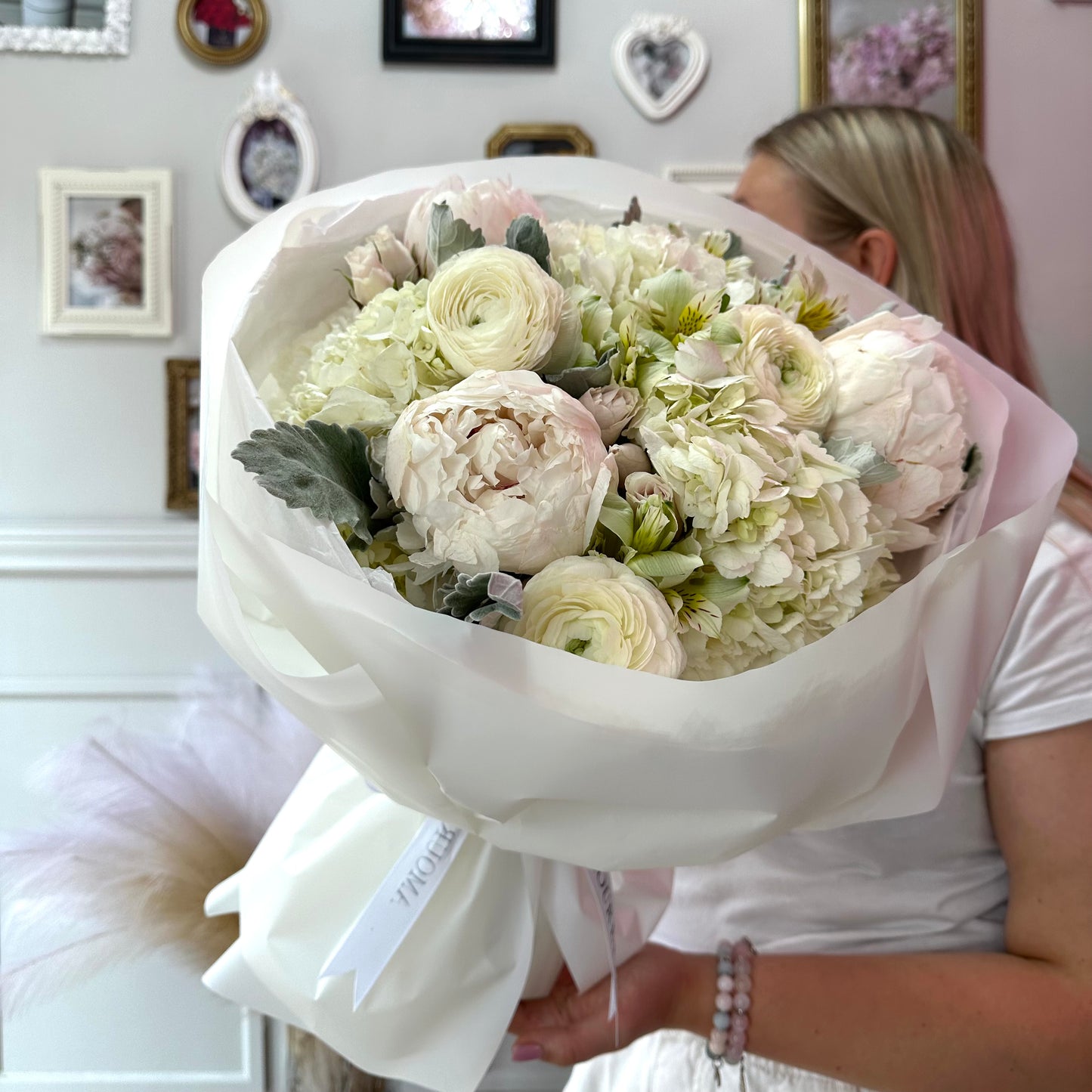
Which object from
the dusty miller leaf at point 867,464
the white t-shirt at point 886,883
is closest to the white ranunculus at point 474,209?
the dusty miller leaf at point 867,464

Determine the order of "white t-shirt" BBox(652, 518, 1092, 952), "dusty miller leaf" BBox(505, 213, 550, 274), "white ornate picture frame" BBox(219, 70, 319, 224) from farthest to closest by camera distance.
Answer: "white ornate picture frame" BBox(219, 70, 319, 224) < "white t-shirt" BBox(652, 518, 1092, 952) < "dusty miller leaf" BBox(505, 213, 550, 274)

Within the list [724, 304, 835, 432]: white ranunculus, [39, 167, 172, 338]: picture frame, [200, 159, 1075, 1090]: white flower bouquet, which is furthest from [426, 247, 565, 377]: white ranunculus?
[39, 167, 172, 338]: picture frame

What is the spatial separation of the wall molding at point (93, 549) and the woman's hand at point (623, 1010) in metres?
1.35

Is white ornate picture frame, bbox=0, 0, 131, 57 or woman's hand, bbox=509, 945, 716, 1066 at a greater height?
white ornate picture frame, bbox=0, 0, 131, 57

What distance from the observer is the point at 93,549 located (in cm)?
185

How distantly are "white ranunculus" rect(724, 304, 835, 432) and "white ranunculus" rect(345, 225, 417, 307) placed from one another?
7.8 inches

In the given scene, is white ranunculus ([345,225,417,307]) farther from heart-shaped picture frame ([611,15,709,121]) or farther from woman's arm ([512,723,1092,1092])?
heart-shaped picture frame ([611,15,709,121])

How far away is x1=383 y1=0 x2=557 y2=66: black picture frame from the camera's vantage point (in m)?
1.79

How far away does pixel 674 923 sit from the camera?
36.9 inches

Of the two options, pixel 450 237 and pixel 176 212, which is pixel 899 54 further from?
pixel 450 237

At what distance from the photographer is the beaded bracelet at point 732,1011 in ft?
2.44

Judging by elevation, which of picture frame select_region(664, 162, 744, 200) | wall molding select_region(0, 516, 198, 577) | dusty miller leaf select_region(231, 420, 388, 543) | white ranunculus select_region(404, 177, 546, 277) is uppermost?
picture frame select_region(664, 162, 744, 200)

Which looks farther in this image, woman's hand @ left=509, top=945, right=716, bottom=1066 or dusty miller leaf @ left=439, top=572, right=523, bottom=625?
woman's hand @ left=509, top=945, right=716, bottom=1066

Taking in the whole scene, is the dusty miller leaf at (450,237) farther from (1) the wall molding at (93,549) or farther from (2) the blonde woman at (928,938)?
(1) the wall molding at (93,549)
